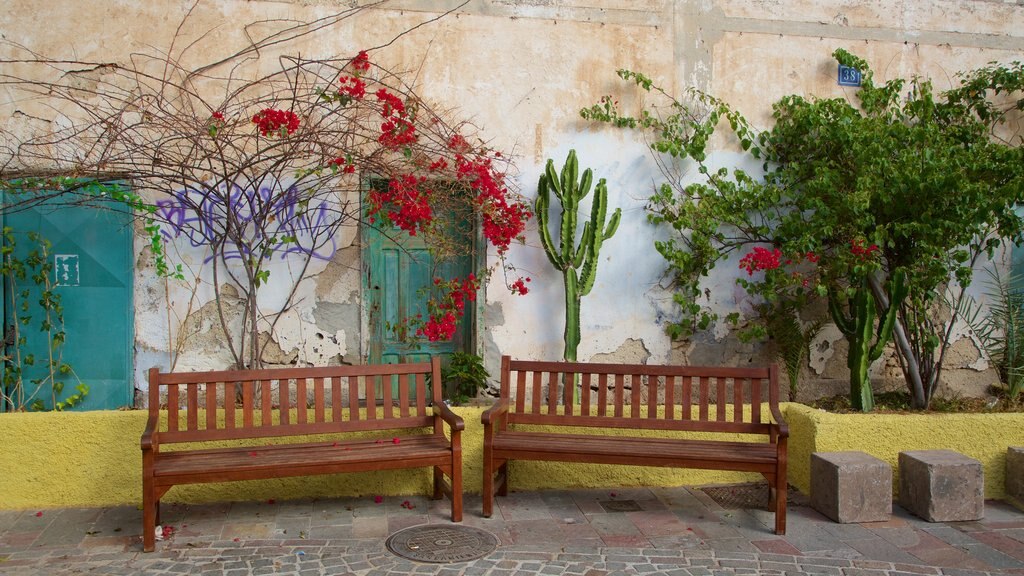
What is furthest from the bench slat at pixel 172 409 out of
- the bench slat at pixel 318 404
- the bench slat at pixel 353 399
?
the bench slat at pixel 353 399

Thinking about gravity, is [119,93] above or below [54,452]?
above

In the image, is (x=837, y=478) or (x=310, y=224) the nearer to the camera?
(x=837, y=478)

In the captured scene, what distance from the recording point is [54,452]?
5.09 m

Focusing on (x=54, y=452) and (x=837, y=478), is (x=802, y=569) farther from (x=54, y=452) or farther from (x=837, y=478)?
(x=54, y=452)

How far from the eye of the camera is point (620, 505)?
17.2ft

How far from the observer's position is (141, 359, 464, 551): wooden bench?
14.8 feet

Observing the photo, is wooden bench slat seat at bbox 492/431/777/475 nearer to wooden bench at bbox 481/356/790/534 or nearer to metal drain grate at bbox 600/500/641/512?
wooden bench at bbox 481/356/790/534

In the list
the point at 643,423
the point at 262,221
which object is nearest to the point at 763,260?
the point at 643,423

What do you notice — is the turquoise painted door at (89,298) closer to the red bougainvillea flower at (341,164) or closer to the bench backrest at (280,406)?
the bench backrest at (280,406)

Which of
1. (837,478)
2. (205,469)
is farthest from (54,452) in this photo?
(837,478)

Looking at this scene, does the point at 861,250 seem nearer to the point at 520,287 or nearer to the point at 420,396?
the point at 520,287

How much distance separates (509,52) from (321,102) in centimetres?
152

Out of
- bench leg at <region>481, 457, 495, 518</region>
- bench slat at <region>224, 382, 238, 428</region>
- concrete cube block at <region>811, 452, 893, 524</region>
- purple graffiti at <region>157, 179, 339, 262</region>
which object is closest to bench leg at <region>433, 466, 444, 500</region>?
bench leg at <region>481, 457, 495, 518</region>

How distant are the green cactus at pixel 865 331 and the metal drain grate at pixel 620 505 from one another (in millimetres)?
2094
